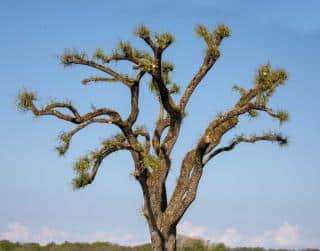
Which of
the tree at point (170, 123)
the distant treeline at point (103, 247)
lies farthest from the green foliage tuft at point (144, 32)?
the distant treeline at point (103, 247)

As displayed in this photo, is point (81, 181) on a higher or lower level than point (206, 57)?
lower

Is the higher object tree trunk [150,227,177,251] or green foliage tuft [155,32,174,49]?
green foliage tuft [155,32,174,49]

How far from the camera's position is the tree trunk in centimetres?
2511

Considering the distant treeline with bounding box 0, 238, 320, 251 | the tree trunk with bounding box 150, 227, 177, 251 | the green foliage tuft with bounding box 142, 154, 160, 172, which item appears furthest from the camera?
the distant treeline with bounding box 0, 238, 320, 251

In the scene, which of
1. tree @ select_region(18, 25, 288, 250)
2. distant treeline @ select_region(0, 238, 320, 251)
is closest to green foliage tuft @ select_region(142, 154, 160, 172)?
tree @ select_region(18, 25, 288, 250)

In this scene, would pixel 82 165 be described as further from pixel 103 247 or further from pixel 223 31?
pixel 103 247

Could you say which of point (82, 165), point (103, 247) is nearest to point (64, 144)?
point (82, 165)

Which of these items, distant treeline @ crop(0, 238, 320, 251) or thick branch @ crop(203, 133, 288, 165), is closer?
thick branch @ crop(203, 133, 288, 165)

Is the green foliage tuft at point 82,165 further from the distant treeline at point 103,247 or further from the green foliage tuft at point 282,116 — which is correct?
the distant treeline at point 103,247

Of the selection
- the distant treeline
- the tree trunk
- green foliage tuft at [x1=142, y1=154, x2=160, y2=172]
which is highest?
green foliage tuft at [x1=142, y1=154, x2=160, y2=172]

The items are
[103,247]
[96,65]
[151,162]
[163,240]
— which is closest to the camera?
[151,162]

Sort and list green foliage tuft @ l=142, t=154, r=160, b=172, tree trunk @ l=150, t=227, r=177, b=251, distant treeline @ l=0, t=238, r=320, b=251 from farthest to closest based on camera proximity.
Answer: distant treeline @ l=0, t=238, r=320, b=251
tree trunk @ l=150, t=227, r=177, b=251
green foliage tuft @ l=142, t=154, r=160, b=172

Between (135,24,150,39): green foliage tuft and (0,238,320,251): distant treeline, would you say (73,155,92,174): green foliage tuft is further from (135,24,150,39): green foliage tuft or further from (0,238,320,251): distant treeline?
(0,238,320,251): distant treeline

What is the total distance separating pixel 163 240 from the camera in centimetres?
2519
